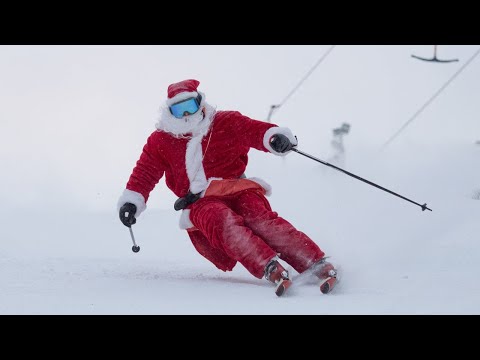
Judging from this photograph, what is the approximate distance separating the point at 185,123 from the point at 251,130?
0.24 m

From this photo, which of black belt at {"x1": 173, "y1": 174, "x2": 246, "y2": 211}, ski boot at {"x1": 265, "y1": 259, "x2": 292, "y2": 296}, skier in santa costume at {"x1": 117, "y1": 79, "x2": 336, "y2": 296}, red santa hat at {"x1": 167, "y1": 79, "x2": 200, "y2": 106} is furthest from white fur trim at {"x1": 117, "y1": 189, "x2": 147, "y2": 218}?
ski boot at {"x1": 265, "y1": 259, "x2": 292, "y2": 296}

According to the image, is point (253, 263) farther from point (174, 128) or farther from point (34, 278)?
point (34, 278)

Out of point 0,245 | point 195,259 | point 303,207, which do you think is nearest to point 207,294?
point 195,259

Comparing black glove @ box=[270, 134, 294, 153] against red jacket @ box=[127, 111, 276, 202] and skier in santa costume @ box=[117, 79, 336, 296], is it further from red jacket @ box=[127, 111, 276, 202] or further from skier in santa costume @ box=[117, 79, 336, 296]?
red jacket @ box=[127, 111, 276, 202]

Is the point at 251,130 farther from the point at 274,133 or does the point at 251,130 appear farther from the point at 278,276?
the point at 278,276

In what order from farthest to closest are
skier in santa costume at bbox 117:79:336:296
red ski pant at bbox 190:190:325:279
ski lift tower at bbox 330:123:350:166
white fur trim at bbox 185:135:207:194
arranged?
1. ski lift tower at bbox 330:123:350:166
2. white fur trim at bbox 185:135:207:194
3. skier in santa costume at bbox 117:79:336:296
4. red ski pant at bbox 190:190:325:279

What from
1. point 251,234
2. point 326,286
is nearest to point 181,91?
point 251,234

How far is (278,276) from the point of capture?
2.66 meters

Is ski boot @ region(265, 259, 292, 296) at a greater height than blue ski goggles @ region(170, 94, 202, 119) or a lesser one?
lesser

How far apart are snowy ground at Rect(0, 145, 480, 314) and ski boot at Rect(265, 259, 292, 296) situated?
32 millimetres

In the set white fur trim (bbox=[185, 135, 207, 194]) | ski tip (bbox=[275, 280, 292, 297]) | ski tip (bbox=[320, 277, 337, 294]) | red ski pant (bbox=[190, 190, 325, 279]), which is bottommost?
ski tip (bbox=[275, 280, 292, 297])

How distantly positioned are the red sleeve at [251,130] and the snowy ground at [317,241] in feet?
1.67

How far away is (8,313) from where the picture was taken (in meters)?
2.33

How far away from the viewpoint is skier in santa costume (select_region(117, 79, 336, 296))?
9.45ft
